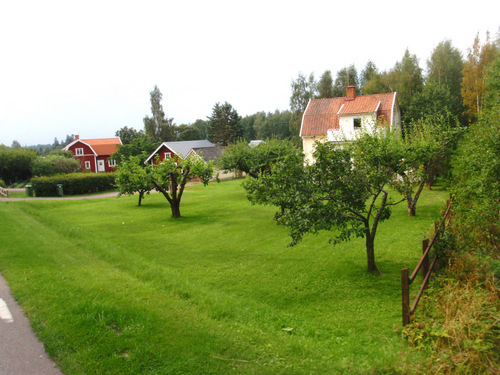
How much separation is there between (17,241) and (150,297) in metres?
7.76

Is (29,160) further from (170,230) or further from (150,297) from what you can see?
(150,297)

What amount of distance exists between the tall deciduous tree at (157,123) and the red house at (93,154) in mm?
8528

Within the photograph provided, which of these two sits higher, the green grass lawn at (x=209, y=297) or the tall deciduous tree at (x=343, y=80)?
the tall deciduous tree at (x=343, y=80)

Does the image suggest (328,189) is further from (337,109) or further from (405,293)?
(337,109)

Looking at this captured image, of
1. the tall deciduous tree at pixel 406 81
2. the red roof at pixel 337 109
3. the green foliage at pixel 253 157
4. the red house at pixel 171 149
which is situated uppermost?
the tall deciduous tree at pixel 406 81

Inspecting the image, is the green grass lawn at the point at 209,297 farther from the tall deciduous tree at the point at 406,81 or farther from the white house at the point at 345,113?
the tall deciduous tree at the point at 406,81

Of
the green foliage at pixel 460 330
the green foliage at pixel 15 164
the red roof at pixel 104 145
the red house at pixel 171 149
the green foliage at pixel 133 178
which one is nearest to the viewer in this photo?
the green foliage at pixel 460 330

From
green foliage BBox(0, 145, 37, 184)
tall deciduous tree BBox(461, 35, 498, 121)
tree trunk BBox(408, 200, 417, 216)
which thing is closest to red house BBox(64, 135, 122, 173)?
green foliage BBox(0, 145, 37, 184)

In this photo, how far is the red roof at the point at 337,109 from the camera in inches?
1447

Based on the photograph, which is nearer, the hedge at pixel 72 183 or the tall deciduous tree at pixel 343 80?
the hedge at pixel 72 183

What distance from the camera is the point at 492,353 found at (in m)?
5.14

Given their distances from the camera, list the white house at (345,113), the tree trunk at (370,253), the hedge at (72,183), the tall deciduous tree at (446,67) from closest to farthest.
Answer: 1. the tree trunk at (370,253)
2. the hedge at (72,183)
3. the white house at (345,113)
4. the tall deciduous tree at (446,67)

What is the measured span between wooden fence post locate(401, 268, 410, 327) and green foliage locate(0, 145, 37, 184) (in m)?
53.1

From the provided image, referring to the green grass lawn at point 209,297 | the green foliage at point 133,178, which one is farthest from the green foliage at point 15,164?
the green grass lawn at point 209,297
